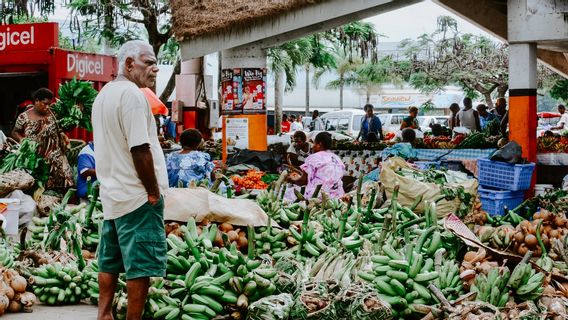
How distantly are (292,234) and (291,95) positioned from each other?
53516mm

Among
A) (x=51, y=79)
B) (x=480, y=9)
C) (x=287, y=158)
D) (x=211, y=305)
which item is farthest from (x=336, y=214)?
(x=480, y=9)

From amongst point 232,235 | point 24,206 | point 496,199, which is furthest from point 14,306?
point 496,199

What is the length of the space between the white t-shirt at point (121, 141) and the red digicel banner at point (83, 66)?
8.74m

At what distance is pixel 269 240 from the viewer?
6.55 m

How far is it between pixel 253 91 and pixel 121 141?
32.0 ft

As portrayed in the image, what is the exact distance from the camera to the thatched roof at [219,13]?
13.0 metres

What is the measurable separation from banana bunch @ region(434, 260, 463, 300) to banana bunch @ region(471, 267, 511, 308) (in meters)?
0.19

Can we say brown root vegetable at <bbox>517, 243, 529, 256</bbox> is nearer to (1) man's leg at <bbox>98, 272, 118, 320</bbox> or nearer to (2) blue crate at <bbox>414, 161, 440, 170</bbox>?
(1) man's leg at <bbox>98, 272, 118, 320</bbox>

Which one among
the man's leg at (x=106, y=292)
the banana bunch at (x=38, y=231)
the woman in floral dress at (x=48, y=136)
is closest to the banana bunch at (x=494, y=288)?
the man's leg at (x=106, y=292)

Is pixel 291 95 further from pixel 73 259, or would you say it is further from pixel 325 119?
pixel 73 259

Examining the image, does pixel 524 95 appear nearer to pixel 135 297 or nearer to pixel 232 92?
pixel 232 92

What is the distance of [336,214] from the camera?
7348 millimetres

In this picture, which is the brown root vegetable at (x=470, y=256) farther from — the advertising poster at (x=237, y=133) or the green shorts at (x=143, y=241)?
the advertising poster at (x=237, y=133)

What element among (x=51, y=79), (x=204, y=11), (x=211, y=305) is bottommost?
(x=211, y=305)
